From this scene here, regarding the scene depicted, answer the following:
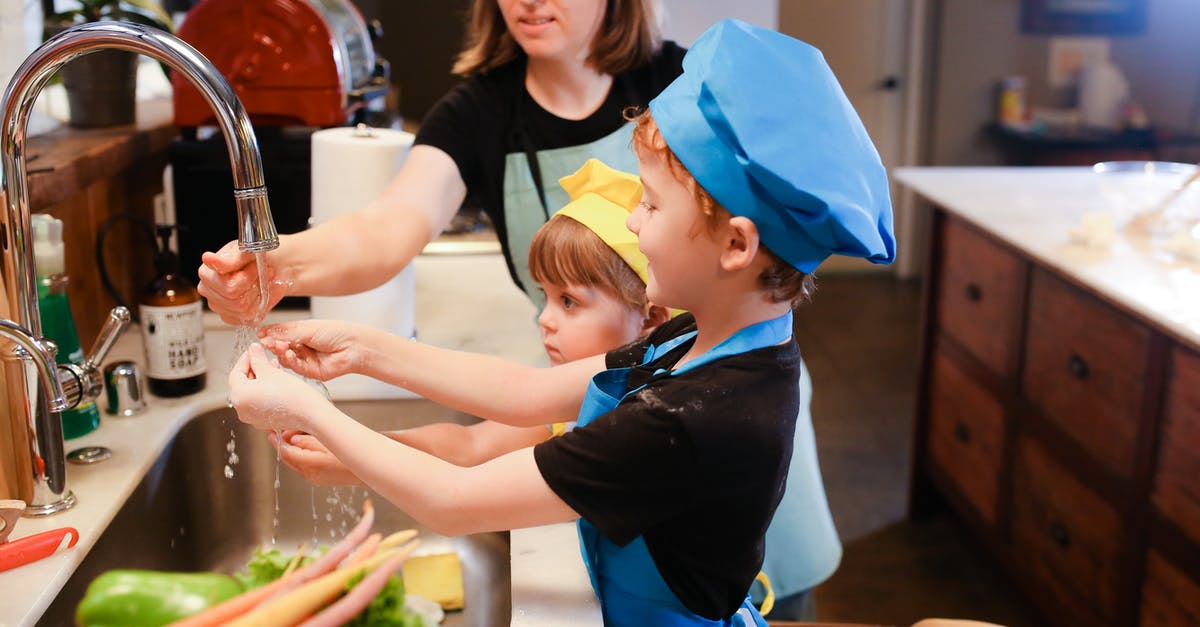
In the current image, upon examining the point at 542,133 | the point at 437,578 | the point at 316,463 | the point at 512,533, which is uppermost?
the point at 542,133

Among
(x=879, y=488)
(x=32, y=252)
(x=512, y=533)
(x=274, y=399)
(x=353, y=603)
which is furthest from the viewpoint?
(x=879, y=488)

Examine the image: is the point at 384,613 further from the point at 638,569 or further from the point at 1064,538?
the point at 1064,538

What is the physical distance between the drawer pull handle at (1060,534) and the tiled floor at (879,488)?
0.32m

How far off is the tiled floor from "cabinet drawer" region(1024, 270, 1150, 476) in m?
0.58

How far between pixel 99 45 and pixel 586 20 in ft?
2.32

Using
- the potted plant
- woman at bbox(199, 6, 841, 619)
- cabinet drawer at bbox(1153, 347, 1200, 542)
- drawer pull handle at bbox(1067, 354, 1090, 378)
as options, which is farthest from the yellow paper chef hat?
drawer pull handle at bbox(1067, 354, 1090, 378)

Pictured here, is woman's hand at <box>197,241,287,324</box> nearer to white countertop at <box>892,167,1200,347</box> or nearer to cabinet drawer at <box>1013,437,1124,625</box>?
white countertop at <box>892,167,1200,347</box>

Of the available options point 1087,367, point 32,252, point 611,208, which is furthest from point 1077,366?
point 32,252

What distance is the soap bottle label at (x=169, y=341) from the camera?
4.87 ft

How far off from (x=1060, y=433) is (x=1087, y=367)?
0.18m

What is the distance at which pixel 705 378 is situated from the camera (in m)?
0.94

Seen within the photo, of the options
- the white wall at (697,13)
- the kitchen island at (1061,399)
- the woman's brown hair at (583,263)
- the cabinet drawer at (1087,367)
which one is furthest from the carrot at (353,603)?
the white wall at (697,13)

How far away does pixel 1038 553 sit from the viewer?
2447 mm

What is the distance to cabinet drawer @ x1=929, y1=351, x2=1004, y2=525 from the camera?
2.66 metres
